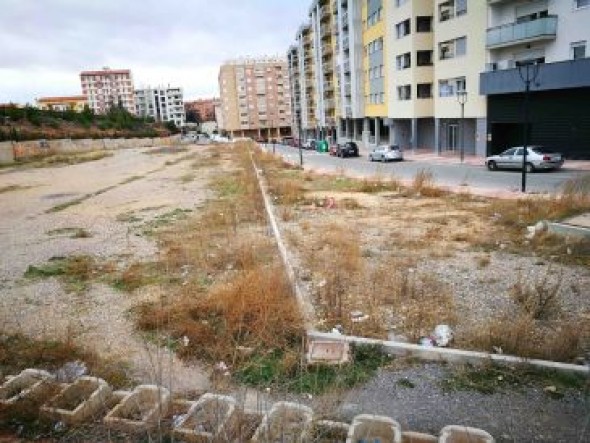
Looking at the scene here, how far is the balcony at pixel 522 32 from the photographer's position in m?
28.2

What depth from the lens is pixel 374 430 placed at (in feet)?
14.2

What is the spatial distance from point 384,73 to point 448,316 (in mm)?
44567

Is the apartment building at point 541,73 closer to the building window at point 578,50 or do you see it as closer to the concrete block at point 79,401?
the building window at point 578,50

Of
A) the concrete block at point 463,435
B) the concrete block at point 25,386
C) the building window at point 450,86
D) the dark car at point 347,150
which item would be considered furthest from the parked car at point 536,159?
the concrete block at point 25,386

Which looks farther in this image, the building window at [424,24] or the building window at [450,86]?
the building window at [424,24]

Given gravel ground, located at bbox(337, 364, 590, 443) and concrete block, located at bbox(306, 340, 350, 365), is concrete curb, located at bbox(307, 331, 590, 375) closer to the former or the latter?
concrete block, located at bbox(306, 340, 350, 365)

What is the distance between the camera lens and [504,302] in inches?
286

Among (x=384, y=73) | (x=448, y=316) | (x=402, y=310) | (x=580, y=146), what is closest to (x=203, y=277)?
(x=402, y=310)

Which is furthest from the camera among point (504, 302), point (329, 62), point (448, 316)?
point (329, 62)

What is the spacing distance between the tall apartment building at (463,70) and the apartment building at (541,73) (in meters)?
0.06

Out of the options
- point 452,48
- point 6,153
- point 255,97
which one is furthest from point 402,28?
point 255,97

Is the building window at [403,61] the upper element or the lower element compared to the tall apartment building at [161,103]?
lower

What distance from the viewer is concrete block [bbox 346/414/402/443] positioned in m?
4.20

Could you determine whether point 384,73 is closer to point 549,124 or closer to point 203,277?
point 549,124
